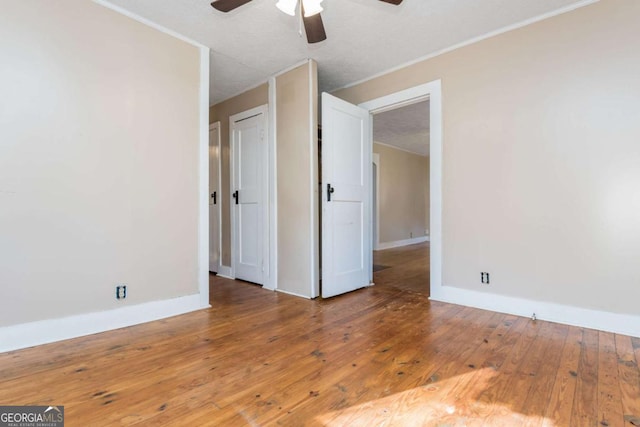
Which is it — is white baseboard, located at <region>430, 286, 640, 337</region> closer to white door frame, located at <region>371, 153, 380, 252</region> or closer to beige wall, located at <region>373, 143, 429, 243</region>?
white door frame, located at <region>371, 153, 380, 252</region>

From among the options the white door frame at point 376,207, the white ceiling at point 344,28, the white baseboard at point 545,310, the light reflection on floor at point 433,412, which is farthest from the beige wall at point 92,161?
the white door frame at point 376,207

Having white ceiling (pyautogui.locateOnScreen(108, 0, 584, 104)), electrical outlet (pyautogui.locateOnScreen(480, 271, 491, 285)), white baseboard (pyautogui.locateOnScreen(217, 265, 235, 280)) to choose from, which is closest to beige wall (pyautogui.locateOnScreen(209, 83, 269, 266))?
white baseboard (pyautogui.locateOnScreen(217, 265, 235, 280))

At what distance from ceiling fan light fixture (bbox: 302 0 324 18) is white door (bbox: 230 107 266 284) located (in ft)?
6.22

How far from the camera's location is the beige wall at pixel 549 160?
223cm

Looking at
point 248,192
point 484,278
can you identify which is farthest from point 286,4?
point 484,278

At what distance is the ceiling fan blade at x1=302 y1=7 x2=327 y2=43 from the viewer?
6.82ft

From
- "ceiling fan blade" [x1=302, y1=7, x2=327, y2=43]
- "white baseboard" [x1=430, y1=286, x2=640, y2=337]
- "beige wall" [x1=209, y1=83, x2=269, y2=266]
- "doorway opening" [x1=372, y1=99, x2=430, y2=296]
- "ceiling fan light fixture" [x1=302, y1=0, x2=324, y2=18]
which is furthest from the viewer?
"doorway opening" [x1=372, y1=99, x2=430, y2=296]

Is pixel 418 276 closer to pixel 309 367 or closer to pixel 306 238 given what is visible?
pixel 306 238

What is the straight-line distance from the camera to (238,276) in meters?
4.15

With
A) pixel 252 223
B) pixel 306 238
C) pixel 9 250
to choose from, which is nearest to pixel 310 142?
pixel 306 238

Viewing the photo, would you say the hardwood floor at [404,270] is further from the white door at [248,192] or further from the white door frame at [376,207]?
the white door at [248,192]

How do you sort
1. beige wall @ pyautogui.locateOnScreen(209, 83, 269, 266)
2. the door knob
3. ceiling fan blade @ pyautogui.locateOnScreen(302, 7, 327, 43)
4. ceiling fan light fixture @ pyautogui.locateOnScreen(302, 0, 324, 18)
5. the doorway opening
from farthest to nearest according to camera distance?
the doorway opening < beige wall @ pyautogui.locateOnScreen(209, 83, 269, 266) < the door knob < ceiling fan blade @ pyautogui.locateOnScreen(302, 7, 327, 43) < ceiling fan light fixture @ pyautogui.locateOnScreen(302, 0, 324, 18)

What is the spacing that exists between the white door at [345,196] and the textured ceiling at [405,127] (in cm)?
149

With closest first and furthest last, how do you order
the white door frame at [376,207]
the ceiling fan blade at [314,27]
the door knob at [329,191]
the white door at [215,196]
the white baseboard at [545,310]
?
the ceiling fan blade at [314,27]
the white baseboard at [545,310]
the door knob at [329,191]
the white door at [215,196]
the white door frame at [376,207]
